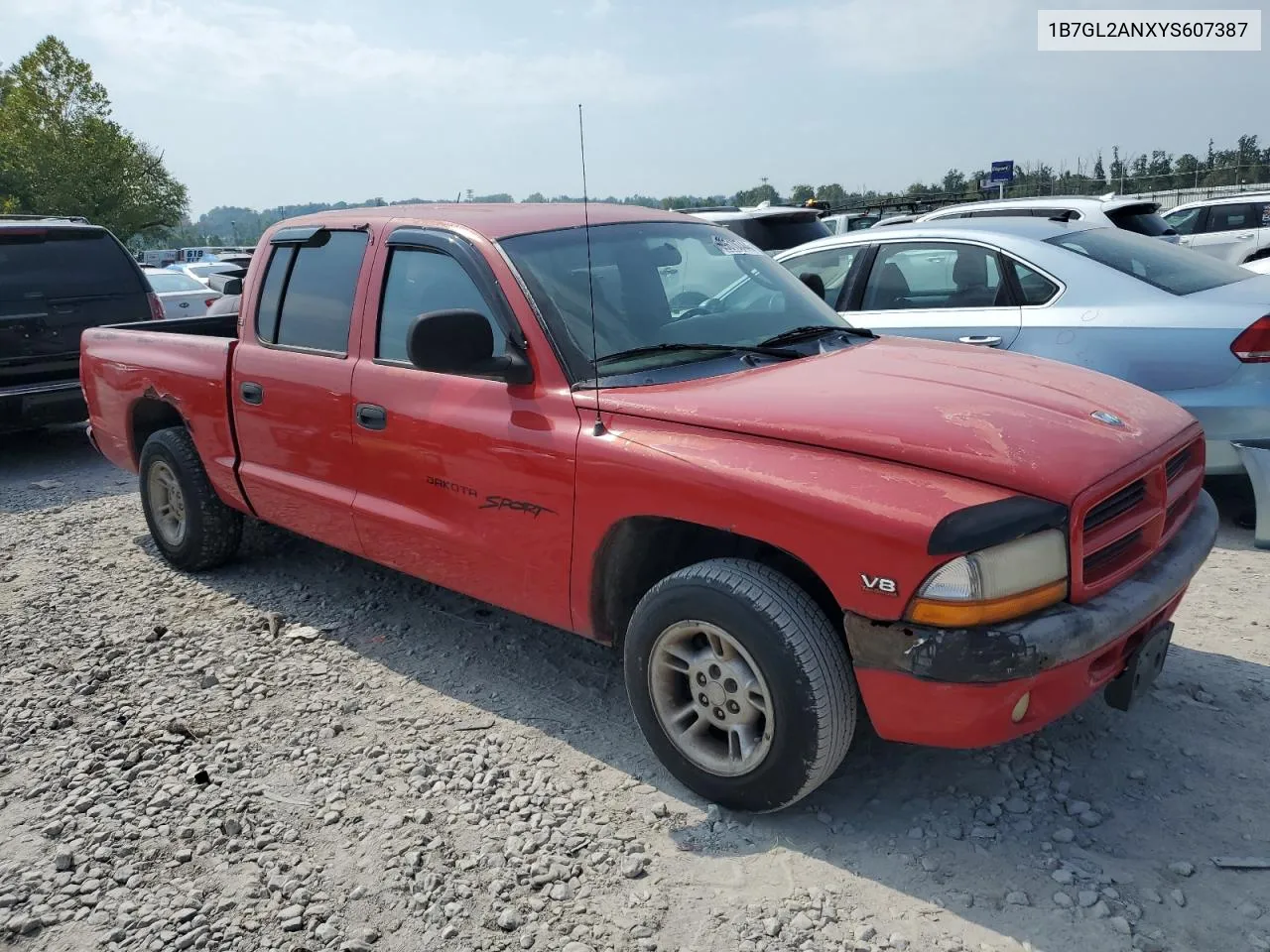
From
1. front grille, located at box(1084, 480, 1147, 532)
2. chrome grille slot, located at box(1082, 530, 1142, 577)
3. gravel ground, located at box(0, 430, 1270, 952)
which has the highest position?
front grille, located at box(1084, 480, 1147, 532)

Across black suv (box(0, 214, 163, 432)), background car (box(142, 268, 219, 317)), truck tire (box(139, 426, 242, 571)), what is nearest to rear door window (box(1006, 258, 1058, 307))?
truck tire (box(139, 426, 242, 571))

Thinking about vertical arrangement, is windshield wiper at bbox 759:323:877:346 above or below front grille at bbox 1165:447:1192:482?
above

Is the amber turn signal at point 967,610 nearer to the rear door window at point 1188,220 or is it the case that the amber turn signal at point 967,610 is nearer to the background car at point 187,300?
the background car at point 187,300

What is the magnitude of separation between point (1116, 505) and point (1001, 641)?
629mm

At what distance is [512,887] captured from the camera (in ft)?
9.11

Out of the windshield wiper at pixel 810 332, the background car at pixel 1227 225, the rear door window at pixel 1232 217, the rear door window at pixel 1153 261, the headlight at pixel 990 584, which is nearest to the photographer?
the headlight at pixel 990 584

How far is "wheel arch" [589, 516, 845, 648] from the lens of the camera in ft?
10.0

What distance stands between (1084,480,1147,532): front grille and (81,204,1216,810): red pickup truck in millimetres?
13

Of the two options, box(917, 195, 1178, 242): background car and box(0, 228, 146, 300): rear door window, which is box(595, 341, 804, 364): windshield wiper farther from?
box(0, 228, 146, 300): rear door window

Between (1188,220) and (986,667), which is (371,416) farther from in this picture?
(1188,220)

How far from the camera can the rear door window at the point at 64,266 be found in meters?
7.74

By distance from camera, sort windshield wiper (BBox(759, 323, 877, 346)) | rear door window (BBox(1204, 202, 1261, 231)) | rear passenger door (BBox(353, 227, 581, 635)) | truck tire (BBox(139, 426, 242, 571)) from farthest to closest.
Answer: rear door window (BBox(1204, 202, 1261, 231)) → truck tire (BBox(139, 426, 242, 571)) → windshield wiper (BBox(759, 323, 877, 346)) → rear passenger door (BBox(353, 227, 581, 635))

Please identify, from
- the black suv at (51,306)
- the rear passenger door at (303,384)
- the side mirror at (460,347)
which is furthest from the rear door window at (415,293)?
the black suv at (51,306)

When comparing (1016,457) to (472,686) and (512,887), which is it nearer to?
(512,887)
